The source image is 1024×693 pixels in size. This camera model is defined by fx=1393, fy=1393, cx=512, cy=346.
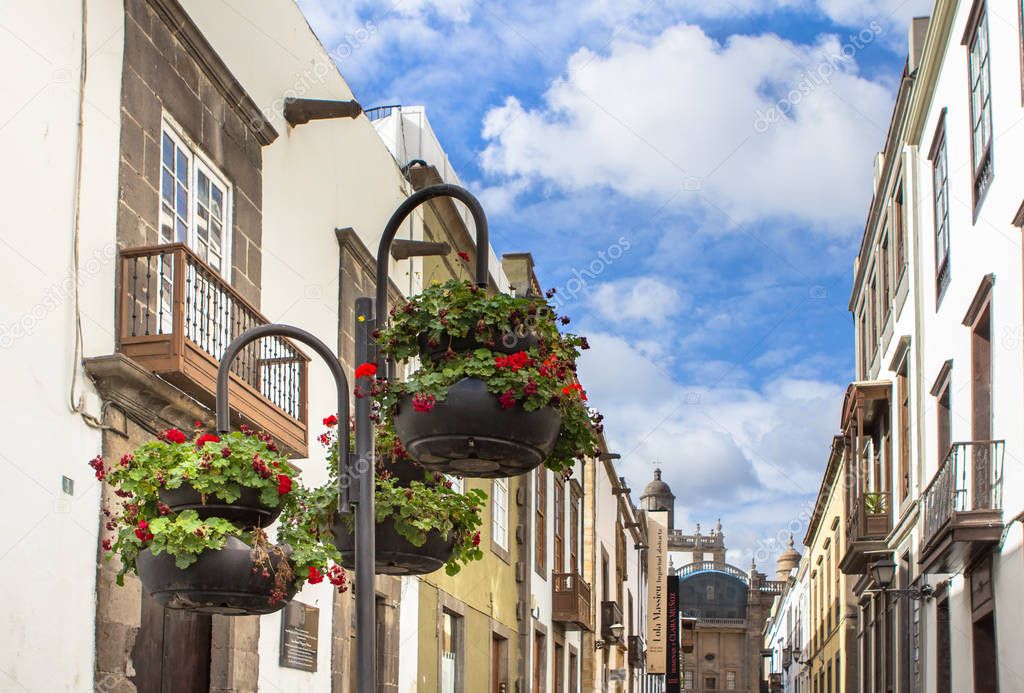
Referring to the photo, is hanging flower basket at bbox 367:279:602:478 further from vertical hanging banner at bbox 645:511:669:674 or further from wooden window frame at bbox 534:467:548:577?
vertical hanging banner at bbox 645:511:669:674

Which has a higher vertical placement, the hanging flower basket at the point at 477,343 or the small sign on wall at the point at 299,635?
the hanging flower basket at the point at 477,343

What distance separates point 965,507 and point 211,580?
9.64 m

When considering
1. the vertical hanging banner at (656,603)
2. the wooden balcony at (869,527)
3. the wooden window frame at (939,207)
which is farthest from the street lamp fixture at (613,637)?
the wooden window frame at (939,207)

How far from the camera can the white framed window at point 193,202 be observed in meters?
10.2

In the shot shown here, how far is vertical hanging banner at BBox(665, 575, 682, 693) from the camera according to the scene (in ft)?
160

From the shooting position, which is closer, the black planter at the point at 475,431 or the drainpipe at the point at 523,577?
the black planter at the point at 475,431

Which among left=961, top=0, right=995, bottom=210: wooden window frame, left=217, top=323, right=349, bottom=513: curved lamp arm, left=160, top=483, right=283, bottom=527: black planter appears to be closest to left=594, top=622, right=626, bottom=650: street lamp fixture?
left=961, top=0, right=995, bottom=210: wooden window frame

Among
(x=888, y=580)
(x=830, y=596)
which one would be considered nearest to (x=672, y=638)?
(x=830, y=596)

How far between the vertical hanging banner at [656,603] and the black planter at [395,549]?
123 feet

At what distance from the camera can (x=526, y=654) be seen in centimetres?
2175

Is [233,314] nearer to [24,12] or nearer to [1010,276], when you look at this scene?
[24,12]

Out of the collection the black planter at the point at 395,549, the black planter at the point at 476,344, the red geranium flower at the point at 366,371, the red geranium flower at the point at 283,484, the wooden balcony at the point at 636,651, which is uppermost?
the black planter at the point at 476,344

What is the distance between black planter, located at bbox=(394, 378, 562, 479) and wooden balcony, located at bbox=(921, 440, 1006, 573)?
8.16 metres

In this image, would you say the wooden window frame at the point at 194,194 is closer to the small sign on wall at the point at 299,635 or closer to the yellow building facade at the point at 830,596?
the small sign on wall at the point at 299,635
